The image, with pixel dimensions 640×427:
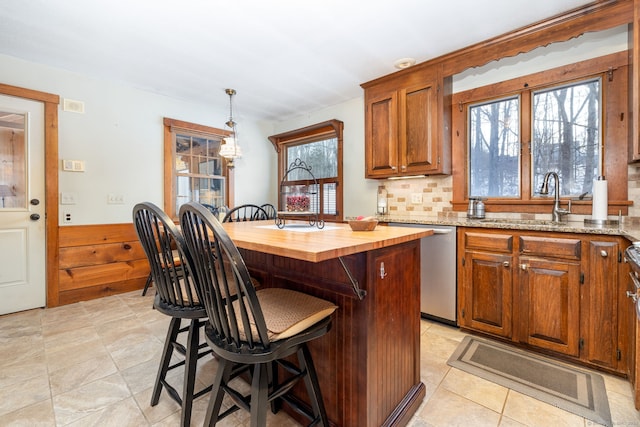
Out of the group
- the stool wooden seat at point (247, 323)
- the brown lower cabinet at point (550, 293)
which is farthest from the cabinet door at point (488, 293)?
the stool wooden seat at point (247, 323)

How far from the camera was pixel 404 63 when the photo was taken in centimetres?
281

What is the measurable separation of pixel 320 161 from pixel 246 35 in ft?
6.90

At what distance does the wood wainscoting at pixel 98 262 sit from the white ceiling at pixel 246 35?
5.53ft

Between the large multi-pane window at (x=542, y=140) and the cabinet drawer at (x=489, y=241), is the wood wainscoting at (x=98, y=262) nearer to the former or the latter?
the cabinet drawer at (x=489, y=241)

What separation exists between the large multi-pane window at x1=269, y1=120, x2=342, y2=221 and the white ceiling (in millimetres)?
883

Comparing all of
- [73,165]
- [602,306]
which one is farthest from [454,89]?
[73,165]

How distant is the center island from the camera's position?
3.83 feet

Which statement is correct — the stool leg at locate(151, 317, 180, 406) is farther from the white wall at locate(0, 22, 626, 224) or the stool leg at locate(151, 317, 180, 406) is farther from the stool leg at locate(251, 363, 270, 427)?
the white wall at locate(0, 22, 626, 224)

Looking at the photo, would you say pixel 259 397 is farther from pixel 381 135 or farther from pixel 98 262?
pixel 98 262

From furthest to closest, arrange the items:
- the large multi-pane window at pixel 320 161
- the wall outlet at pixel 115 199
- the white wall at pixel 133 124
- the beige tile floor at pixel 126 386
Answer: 1. the large multi-pane window at pixel 320 161
2. the wall outlet at pixel 115 199
3. the white wall at pixel 133 124
4. the beige tile floor at pixel 126 386

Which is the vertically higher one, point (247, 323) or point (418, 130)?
point (418, 130)

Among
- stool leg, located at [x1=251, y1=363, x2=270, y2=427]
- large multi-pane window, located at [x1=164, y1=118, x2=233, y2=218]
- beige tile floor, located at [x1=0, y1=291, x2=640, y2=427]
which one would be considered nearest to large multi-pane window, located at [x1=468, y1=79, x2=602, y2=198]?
beige tile floor, located at [x1=0, y1=291, x2=640, y2=427]

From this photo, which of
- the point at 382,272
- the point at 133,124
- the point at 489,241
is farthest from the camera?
the point at 133,124

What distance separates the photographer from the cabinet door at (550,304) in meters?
1.88
